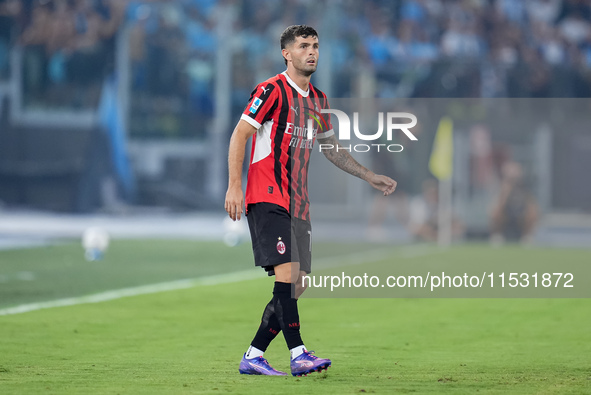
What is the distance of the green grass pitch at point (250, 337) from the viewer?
4.91m

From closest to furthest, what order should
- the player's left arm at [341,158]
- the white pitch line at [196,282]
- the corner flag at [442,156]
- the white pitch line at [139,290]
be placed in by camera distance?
the player's left arm at [341,158]
the white pitch line at [139,290]
the white pitch line at [196,282]
the corner flag at [442,156]

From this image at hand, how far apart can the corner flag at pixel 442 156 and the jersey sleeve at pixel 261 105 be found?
14.3m

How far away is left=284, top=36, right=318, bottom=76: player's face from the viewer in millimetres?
5203

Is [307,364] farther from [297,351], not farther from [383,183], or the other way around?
[383,183]

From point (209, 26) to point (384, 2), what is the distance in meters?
3.95

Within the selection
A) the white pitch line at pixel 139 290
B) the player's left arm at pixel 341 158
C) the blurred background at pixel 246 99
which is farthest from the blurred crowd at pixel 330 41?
the player's left arm at pixel 341 158

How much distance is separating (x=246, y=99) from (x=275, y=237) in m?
16.8

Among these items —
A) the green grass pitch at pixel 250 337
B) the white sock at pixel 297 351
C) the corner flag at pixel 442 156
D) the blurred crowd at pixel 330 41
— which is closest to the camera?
the green grass pitch at pixel 250 337

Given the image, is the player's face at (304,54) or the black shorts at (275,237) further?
the player's face at (304,54)

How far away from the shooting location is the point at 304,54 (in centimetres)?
521

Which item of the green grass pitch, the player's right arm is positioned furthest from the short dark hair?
the green grass pitch

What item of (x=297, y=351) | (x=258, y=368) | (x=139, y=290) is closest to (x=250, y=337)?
(x=258, y=368)

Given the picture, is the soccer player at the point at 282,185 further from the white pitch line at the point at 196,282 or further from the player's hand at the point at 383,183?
the white pitch line at the point at 196,282

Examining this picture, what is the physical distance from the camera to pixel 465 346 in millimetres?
6574
